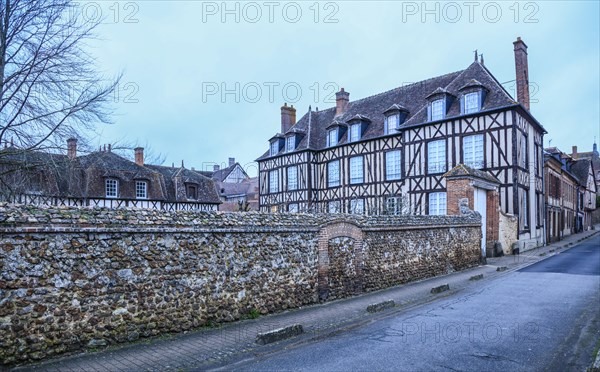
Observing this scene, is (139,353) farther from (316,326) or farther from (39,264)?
(316,326)

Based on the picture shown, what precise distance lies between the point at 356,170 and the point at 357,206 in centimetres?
225

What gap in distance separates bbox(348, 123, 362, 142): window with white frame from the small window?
12390 millimetres

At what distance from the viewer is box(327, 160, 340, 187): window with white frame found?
87.1 ft

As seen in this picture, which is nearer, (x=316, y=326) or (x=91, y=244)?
(x=91, y=244)

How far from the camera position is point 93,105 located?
31.7 feet

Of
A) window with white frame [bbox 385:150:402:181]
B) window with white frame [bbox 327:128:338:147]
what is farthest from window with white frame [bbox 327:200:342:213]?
window with white frame [bbox 327:128:338:147]

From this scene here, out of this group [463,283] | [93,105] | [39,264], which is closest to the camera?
[39,264]

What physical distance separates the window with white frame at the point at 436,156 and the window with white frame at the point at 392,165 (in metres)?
2.02

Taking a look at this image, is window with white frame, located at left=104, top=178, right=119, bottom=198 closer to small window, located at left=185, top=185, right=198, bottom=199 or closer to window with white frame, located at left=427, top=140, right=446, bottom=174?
small window, located at left=185, top=185, right=198, bottom=199

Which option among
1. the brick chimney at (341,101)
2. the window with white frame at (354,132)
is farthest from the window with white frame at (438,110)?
the brick chimney at (341,101)

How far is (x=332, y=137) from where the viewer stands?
88.8ft

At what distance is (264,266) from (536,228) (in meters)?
20.1

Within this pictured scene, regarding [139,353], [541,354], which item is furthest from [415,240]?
[139,353]

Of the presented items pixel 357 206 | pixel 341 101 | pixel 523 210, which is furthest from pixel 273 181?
pixel 523 210
